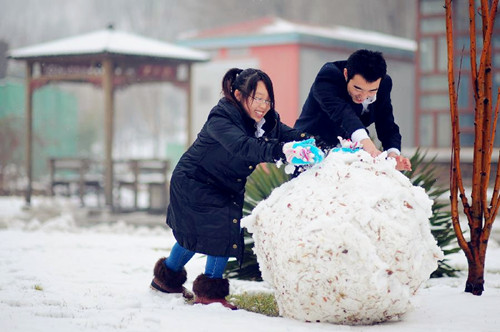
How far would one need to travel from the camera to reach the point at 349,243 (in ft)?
11.6

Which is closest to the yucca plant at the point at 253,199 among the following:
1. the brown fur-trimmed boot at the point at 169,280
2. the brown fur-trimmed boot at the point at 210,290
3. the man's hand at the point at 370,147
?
the brown fur-trimmed boot at the point at 169,280

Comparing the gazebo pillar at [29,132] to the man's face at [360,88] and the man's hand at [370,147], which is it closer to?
the man's face at [360,88]

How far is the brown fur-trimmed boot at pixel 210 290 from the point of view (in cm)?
432

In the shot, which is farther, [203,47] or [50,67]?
[203,47]

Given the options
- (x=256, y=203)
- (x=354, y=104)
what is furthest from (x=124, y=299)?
(x=354, y=104)

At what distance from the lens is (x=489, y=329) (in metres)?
3.66

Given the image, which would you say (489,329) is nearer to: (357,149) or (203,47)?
(357,149)

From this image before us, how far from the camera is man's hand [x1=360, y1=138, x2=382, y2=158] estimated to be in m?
4.05

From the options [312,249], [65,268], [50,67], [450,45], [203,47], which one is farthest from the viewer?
[203,47]

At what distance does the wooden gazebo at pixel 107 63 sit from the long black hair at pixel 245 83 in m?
8.43

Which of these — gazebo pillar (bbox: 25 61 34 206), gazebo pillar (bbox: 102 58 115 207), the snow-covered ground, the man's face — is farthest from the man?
gazebo pillar (bbox: 25 61 34 206)

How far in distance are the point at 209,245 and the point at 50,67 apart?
10294mm

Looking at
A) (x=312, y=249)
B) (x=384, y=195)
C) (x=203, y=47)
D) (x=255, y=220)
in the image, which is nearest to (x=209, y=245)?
(x=255, y=220)

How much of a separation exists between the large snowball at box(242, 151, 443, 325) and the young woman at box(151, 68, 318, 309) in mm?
356
